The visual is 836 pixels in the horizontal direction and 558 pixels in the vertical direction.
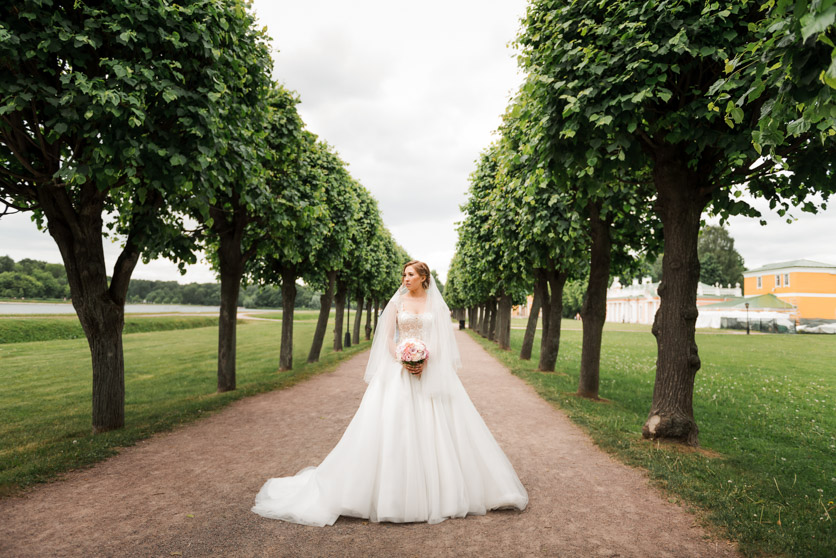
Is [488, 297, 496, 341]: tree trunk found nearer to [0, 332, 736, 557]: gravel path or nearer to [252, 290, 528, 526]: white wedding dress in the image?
[0, 332, 736, 557]: gravel path

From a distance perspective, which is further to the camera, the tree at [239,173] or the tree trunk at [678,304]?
the tree at [239,173]

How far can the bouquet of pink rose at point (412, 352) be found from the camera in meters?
5.15

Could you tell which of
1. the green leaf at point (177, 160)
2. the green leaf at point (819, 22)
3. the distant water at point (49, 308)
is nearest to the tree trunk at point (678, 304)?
the green leaf at point (819, 22)

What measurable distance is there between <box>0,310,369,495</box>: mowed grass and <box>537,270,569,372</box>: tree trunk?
27.5ft

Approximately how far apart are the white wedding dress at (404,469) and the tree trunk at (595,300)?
7372 mm

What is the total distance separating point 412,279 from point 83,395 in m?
13.1

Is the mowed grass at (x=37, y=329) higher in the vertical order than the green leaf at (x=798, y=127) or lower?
lower

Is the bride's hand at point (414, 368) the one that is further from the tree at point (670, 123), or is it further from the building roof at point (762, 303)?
the building roof at point (762, 303)

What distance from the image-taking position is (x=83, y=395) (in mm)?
13258

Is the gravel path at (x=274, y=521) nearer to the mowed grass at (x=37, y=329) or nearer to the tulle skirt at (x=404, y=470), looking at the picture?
the tulle skirt at (x=404, y=470)

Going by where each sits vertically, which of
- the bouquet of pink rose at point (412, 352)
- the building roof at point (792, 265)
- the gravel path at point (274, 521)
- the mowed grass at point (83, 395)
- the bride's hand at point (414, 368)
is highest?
the building roof at point (792, 265)

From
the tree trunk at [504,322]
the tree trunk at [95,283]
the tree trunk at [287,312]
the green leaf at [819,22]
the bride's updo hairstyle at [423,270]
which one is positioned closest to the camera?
the green leaf at [819,22]

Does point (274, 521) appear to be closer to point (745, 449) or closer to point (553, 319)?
point (745, 449)

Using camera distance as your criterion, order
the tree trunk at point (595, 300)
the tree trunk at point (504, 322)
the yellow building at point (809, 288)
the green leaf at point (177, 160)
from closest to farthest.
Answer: the green leaf at point (177, 160) < the tree trunk at point (595, 300) < the tree trunk at point (504, 322) < the yellow building at point (809, 288)
